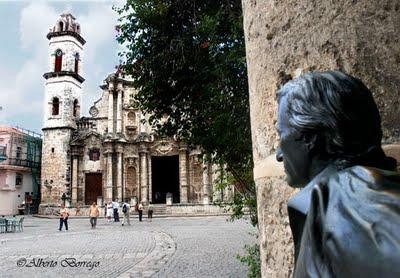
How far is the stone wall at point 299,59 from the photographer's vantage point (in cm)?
166

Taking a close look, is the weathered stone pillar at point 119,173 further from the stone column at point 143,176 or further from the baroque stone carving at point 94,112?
the baroque stone carving at point 94,112

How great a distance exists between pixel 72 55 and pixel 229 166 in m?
30.9

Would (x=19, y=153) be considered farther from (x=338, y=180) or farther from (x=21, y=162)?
(x=338, y=180)

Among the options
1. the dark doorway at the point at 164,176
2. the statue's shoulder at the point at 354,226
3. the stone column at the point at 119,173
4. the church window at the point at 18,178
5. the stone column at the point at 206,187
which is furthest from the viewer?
the church window at the point at 18,178

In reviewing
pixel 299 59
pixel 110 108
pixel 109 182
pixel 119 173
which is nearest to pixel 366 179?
pixel 299 59

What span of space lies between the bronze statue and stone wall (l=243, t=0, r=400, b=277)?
0.79m

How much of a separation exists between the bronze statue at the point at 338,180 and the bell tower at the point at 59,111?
32.8 meters

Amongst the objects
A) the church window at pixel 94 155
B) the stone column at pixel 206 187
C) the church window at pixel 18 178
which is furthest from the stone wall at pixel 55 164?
the stone column at pixel 206 187

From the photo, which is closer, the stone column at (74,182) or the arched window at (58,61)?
the stone column at (74,182)

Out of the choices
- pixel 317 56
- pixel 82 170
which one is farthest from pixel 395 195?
pixel 82 170

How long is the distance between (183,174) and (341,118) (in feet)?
105

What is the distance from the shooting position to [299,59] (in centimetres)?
179

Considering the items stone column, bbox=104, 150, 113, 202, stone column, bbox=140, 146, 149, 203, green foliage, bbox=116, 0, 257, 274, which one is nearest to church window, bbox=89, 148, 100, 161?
stone column, bbox=104, 150, 113, 202

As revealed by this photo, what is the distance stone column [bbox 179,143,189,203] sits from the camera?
32531mm
